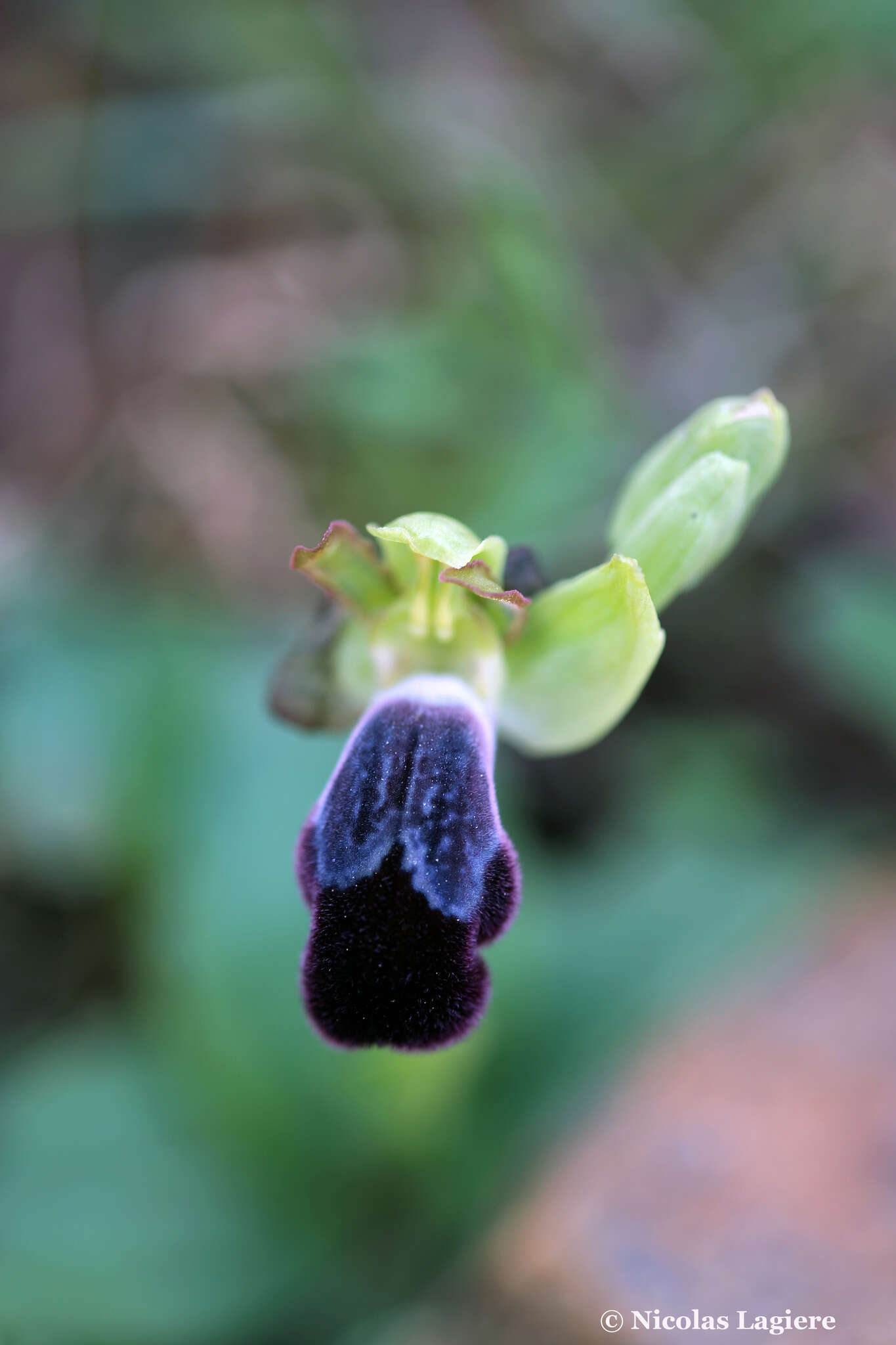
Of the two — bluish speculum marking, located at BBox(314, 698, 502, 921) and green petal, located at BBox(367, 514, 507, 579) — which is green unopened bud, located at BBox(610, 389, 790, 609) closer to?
green petal, located at BBox(367, 514, 507, 579)

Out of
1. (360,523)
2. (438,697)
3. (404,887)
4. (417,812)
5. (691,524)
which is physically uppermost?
(360,523)

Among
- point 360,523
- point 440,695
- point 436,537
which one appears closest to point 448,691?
point 440,695

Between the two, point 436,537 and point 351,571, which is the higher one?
point 351,571

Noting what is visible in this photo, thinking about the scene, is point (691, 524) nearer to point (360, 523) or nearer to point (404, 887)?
point (404, 887)

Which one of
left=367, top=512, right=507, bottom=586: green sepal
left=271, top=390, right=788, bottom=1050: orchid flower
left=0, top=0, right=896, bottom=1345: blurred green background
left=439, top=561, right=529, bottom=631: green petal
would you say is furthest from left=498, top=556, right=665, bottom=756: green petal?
left=0, top=0, right=896, bottom=1345: blurred green background

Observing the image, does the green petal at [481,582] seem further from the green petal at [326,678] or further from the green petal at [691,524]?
the green petal at [326,678]

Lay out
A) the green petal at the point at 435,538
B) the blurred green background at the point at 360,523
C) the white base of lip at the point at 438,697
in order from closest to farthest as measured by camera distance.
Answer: the green petal at the point at 435,538
the white base of lip at the point at 438,697
the blurred green background at the point at 360,523

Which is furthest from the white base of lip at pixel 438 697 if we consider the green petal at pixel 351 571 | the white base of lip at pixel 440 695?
the green petal at pixel 351 571

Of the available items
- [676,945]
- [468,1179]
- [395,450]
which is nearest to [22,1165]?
[468,1179]
